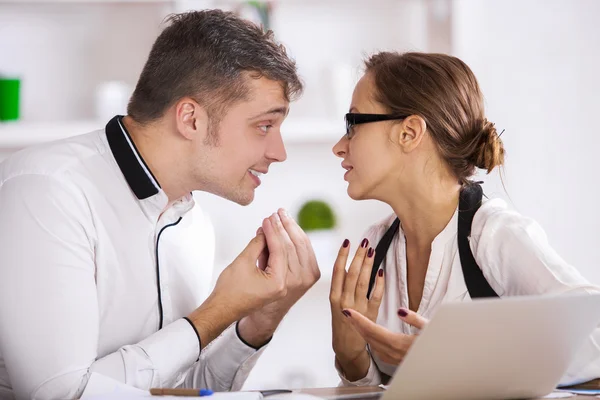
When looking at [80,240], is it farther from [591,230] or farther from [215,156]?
[591,230]

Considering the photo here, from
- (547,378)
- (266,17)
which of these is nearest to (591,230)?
(266,17)

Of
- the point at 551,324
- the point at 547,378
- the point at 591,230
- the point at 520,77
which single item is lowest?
the point at 591,230

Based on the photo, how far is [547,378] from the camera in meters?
1.24

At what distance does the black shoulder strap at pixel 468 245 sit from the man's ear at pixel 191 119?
2.10 ft

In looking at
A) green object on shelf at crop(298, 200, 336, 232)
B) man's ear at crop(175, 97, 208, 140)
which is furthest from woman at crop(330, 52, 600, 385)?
green object on shelf at crop(298, 200, 336, 232)

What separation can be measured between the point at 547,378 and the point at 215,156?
3.11 feet

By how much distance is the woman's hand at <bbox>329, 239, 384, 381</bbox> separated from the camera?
168 centimetres

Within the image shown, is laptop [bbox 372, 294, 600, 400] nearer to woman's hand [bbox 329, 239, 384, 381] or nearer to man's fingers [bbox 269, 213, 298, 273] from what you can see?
woman's hand [bbox 329, 239, 384, 381]

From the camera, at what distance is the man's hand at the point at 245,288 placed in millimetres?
1582

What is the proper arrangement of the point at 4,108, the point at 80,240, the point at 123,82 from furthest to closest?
1. the point at 123,82
2. the point at 4,108
3. the point at 80,240

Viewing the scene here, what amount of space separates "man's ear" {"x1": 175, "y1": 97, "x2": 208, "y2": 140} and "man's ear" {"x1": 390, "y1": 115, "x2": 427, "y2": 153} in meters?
0.46

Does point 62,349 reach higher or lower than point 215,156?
lower

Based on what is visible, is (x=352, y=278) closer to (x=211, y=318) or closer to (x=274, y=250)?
(x=274, y=250)

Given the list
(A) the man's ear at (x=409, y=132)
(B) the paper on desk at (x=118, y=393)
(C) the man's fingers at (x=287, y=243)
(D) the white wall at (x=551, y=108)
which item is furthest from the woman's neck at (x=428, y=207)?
(D) the white wall at (x=551, y=108)
